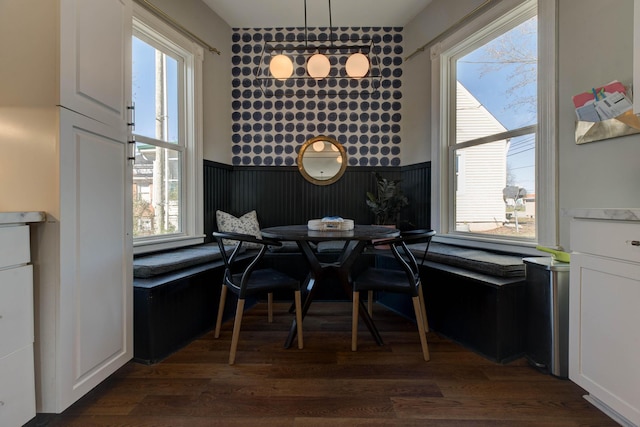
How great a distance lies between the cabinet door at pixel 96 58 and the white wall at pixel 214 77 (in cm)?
136

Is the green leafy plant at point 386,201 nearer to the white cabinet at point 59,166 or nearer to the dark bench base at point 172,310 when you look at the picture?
the dark bench base at point 172,310

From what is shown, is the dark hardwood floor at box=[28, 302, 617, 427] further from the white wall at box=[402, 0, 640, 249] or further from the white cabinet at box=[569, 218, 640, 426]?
the white wall at box=[402, 0, 640, 249]

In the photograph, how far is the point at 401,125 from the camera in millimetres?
3443

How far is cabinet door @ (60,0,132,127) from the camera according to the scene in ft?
4.11

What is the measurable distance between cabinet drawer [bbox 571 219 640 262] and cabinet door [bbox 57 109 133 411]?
2.23 meters

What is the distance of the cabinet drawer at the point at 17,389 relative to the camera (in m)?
1.08

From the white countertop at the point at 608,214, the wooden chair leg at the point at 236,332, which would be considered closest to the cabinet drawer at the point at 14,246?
the wooden chair leg at the point at 236,332

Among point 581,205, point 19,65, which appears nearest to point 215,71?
point 19,65

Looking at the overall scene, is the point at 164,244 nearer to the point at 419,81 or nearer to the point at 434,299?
the point at 434,299

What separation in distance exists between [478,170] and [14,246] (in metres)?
3.04

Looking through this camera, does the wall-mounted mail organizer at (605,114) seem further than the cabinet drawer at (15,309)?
Yes

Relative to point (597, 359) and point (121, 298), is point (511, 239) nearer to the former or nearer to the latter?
point (597, 359)

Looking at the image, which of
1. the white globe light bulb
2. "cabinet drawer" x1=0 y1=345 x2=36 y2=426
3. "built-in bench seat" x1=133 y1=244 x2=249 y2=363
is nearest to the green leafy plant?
the white globe light bulb

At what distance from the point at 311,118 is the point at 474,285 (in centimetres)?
247
